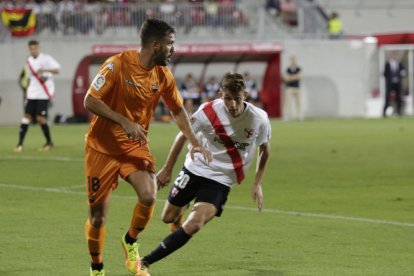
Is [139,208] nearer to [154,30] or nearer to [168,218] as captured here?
[168,218]

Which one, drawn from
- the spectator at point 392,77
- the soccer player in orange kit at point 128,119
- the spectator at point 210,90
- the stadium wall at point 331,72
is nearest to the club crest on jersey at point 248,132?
the soccer player in orange kit at point 128,119

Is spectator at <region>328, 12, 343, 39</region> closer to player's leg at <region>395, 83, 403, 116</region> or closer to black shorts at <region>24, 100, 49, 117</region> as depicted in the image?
player's leg at <region>395, 83, 403, 116</region>

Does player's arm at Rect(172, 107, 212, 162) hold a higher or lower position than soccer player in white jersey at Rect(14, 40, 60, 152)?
higher

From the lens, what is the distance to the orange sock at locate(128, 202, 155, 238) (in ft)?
28.3

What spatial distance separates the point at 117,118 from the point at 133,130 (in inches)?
6.5

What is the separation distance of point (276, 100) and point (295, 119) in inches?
56.4

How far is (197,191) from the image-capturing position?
29.8ft

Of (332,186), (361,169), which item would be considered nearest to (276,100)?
(361,169)

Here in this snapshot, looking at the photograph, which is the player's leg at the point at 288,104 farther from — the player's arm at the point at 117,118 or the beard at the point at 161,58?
the player's arm at the point at 117,118

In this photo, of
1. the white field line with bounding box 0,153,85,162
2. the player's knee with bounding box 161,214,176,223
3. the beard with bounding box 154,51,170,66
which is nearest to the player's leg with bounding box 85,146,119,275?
the beard with bounding box 154,51,170,66

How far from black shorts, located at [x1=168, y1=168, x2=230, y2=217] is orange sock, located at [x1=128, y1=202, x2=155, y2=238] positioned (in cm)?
45

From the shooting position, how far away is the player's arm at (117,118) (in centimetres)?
789

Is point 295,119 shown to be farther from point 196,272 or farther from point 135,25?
point 196,272

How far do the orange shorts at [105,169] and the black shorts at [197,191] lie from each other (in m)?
0.73
